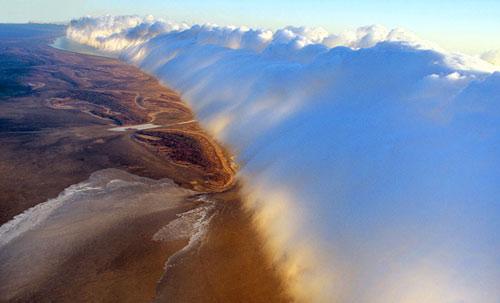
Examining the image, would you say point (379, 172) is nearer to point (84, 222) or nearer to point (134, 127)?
point (84, 222)

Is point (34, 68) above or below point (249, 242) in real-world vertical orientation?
below

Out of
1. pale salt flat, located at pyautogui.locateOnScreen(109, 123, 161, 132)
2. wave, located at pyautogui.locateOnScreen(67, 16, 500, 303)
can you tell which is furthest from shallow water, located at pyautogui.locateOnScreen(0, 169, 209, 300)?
pale salt flat, located at pyautogui.locateOnScreen(109, 123, 161, 132)

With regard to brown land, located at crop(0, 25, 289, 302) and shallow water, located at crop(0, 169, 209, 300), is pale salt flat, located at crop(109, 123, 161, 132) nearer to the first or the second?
brown land, located at crop(0, 25, 289, 302)

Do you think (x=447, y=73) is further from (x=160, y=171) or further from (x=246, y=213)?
(x=160, y=171)

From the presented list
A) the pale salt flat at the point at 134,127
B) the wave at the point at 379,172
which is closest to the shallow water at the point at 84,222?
the wave at the point at 379,172

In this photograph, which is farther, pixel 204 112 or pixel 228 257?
pixel 204 112

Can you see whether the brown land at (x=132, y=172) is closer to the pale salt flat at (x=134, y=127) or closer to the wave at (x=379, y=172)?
the pale salt flat at (x=134, y=127)

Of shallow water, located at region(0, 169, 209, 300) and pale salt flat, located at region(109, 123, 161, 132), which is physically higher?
shallow water, located at region(0, 169, 209, 300)

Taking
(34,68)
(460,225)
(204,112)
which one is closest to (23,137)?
(204,112)
